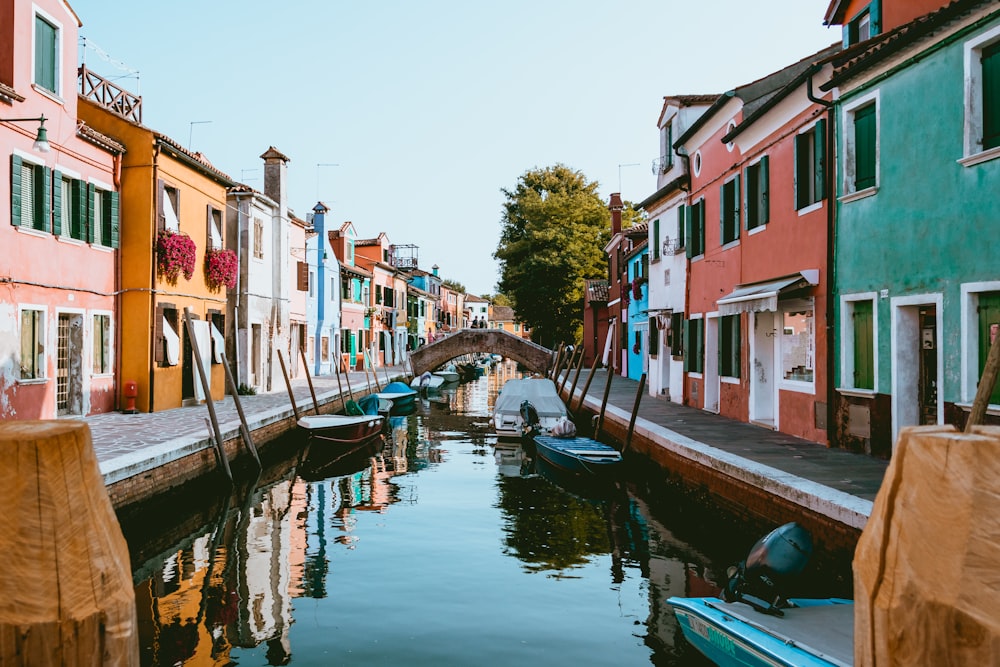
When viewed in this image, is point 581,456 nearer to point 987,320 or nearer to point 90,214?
point 987,320

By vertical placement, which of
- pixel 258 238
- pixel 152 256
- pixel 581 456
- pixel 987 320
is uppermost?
pixel 258 238

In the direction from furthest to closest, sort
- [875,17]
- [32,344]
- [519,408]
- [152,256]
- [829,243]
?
[519,408]
[152,256]
[32,344]
[829,243]
[875,17]

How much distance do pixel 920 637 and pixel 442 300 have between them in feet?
242

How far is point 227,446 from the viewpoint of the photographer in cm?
1392

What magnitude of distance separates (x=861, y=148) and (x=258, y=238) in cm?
1866

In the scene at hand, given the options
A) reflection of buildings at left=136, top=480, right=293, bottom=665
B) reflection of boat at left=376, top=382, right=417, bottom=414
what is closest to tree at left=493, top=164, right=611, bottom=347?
reflection of boat at left=376, top=382, right=417, bottom=414

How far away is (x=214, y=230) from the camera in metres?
20.7

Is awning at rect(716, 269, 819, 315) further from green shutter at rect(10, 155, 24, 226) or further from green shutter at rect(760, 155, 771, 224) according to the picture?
green shutter at rect(10, 155, 24, 226)

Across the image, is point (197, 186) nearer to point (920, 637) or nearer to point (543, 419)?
point (543, 419)

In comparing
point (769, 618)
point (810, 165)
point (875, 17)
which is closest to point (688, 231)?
point (810, 165)

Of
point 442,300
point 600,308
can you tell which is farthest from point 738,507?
point 442,300

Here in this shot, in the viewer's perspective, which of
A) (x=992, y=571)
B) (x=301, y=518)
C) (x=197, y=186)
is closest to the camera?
(x=992, y=571)

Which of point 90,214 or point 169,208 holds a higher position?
point 169,208

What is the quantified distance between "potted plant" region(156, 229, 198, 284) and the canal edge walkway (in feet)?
34.0
